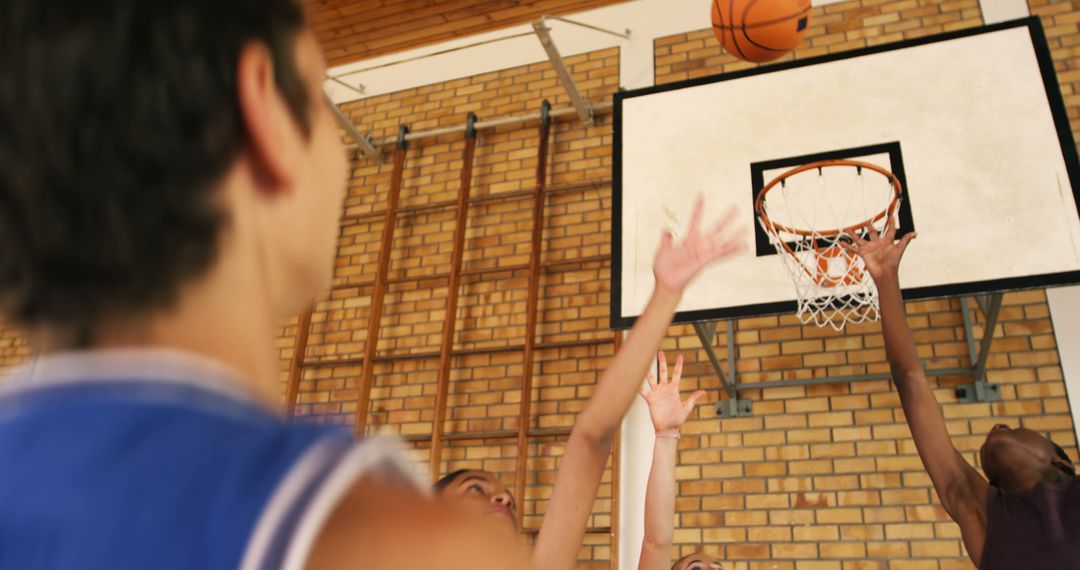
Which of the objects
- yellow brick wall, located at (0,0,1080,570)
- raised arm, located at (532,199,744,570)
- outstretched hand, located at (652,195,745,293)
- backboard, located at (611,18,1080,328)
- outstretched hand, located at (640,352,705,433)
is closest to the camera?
raised arm, located at (532,199,744,570)

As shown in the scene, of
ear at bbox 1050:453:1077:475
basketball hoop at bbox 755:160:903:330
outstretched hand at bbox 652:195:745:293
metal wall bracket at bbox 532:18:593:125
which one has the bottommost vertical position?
ear at bbox 1050:453:1077:475

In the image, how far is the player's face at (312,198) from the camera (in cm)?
53

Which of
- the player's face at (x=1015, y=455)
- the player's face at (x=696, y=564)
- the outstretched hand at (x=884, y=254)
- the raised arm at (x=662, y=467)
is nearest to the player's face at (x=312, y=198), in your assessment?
the raised arm at (x=662, y=467)

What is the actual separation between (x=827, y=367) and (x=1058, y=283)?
1.62m

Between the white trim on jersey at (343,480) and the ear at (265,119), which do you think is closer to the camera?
the white trim on jersey at (343,480)

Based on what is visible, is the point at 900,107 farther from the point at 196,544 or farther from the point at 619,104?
the point at 196,544

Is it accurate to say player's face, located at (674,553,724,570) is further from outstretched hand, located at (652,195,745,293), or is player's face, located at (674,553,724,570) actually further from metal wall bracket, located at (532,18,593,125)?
metal wall bracket, located at (532,18,593,125)

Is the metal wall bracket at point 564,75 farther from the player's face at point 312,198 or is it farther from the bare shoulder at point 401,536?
the bare shoulder at point 401,536

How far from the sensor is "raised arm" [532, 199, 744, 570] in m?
1.18

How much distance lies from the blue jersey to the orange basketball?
402 cm

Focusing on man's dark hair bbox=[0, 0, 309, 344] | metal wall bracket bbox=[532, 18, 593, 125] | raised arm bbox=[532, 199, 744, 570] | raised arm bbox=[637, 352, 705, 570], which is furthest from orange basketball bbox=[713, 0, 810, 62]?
man's dark hair bbox=[0, 0, 309, 344]

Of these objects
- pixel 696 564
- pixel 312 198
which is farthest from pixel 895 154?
pixel 312 198

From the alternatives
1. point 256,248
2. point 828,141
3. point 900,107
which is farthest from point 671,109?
point 256,248

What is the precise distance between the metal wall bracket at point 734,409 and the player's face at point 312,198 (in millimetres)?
4819
